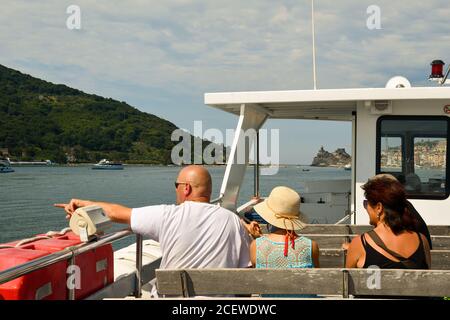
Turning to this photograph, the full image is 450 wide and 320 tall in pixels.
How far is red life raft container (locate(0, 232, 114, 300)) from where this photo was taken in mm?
2842

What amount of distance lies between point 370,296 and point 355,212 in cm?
372

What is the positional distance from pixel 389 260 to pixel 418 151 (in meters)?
3.75

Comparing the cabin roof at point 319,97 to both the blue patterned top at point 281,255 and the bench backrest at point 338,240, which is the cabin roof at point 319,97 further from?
the blue patterned top at point 281,255

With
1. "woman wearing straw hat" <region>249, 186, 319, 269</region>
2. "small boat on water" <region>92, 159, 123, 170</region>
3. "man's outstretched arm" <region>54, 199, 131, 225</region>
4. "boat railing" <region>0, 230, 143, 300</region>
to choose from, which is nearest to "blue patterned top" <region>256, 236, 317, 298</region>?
"woman wearing straw hat" <region>249, 186, 319, 269</region>

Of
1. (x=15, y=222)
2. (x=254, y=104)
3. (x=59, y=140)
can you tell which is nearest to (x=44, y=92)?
(x=59, y=140)

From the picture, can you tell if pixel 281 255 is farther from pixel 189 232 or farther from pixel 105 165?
pixel 105 165

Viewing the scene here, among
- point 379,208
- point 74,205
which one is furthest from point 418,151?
point 74,205

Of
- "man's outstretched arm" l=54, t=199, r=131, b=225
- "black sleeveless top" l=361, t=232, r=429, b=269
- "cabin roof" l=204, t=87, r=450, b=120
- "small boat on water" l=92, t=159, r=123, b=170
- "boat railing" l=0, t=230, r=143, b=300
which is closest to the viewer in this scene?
"boat railing" l=0, t=230, r=143, b=300

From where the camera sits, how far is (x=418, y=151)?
6.45 metres

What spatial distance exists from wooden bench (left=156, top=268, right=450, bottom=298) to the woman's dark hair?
38cm

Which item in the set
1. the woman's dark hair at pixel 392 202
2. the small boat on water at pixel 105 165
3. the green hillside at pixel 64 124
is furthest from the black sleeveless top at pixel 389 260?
the small boat on water at pixel 105 165

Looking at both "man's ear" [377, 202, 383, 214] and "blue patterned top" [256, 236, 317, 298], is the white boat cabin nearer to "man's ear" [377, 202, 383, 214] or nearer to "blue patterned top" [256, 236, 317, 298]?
"man's ear" [377, 202, 383, 214]

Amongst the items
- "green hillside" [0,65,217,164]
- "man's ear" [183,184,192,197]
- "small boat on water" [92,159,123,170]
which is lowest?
"small boat on water" [92,159,123,170]

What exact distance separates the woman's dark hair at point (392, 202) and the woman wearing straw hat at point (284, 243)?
48 centimetres
